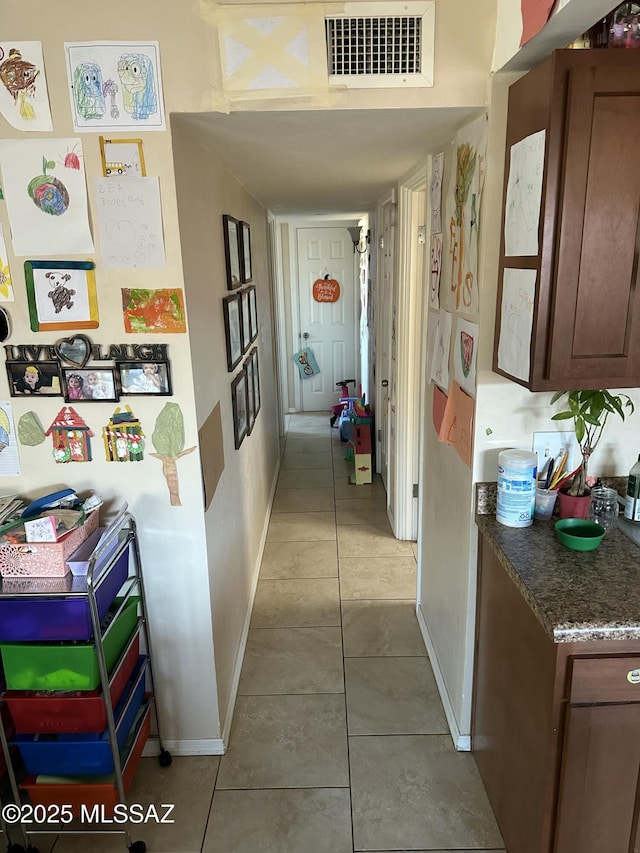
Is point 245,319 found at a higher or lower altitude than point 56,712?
higher

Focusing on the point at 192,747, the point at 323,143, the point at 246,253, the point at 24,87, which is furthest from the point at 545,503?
the point at 246,253

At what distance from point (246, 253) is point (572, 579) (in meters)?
2.23

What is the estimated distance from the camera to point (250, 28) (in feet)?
4.81

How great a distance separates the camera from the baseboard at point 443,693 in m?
2.04

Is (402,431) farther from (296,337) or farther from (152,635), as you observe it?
(296,337)

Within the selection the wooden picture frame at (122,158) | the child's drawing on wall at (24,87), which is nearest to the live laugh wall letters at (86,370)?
the wooden picture frame at (122,158)

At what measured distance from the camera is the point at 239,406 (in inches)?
103

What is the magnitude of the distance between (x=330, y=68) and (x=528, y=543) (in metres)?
1.36

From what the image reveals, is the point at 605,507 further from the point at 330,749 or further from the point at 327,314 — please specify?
the point at 327,314

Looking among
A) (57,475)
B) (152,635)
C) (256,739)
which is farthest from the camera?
(256,739)

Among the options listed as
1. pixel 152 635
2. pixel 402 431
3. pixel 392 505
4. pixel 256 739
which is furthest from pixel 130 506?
pixel 392 505

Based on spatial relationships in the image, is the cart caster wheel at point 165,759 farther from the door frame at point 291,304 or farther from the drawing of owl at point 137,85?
the door frame at point 291,304

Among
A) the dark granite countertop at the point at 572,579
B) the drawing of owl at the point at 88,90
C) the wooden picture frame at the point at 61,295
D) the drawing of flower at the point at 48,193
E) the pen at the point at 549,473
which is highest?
the drawing of owl at the point at 88,90

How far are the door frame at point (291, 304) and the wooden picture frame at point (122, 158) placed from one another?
4.26 metres
